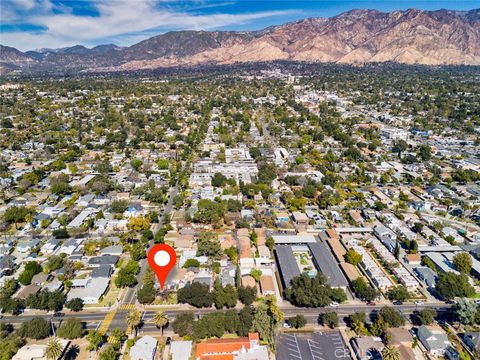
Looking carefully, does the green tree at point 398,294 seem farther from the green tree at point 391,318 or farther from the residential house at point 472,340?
the residential house at point 472,340

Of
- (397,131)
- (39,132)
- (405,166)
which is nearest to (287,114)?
(397,131)

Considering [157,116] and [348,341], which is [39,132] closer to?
[157,116]

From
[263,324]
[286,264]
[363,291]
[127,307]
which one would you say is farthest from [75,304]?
[363,291]

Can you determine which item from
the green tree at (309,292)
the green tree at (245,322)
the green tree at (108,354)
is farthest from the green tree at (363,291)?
the green tree at (108,354)

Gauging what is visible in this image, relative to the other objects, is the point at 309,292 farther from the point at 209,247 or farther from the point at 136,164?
the point at 136,164

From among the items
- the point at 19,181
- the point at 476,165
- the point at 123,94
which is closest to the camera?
the point at 19,181

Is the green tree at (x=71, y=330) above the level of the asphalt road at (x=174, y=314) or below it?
above
